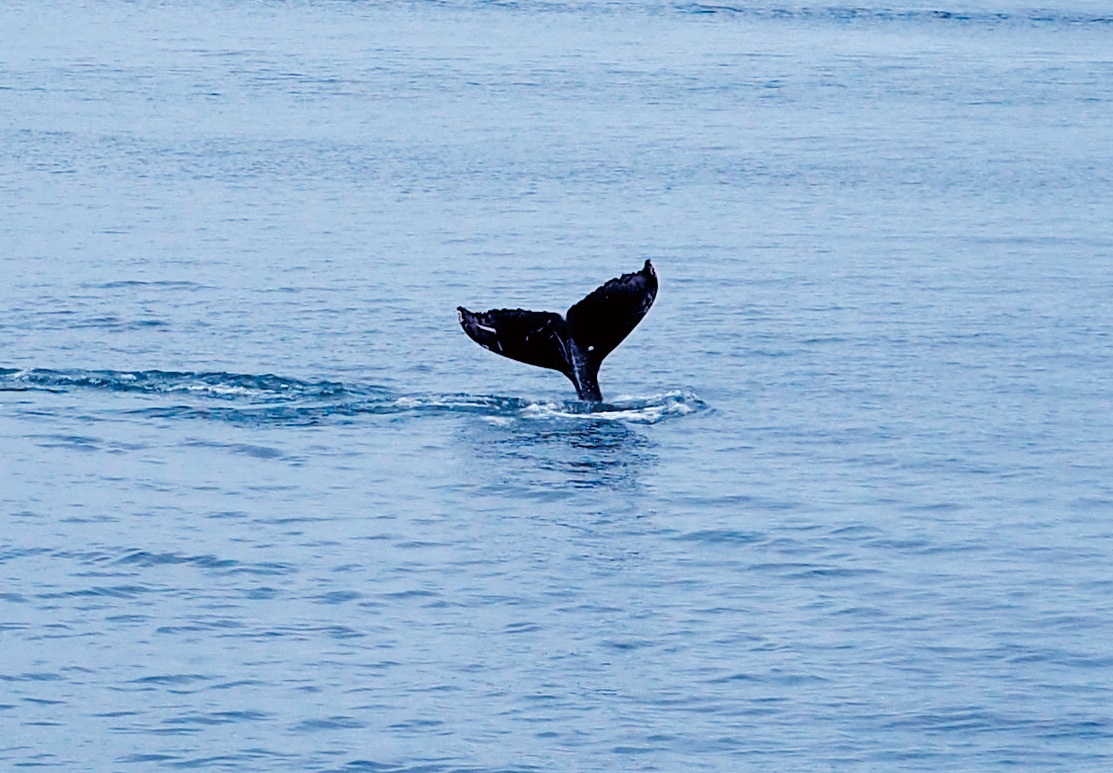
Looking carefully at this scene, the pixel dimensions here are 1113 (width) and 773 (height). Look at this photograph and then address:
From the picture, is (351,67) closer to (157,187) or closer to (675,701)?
(157,187)

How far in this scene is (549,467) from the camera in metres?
14.6

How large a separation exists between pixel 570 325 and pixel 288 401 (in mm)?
2710

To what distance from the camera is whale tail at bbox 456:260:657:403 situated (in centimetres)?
1482

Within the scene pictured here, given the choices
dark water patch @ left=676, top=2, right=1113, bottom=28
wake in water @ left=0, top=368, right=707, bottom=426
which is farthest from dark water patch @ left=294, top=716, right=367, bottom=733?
dark water patch @ left=676, top=2, right=1113, bottom=28

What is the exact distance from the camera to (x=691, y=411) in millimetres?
16672

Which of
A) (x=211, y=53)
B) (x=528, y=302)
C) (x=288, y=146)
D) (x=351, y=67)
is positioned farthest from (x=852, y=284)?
(x=211, y=53)

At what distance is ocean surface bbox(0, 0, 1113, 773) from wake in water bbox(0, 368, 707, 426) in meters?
0.06

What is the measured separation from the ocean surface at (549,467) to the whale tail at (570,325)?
0.68 meters

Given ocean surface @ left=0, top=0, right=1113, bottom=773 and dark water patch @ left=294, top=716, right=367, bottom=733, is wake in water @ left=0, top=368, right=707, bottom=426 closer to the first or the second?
ocean surface @ left=0, top=0, right=1113, bottom=773

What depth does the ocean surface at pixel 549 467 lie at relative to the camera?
10.3 meters

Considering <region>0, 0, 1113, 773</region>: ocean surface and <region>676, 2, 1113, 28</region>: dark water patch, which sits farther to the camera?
<region>676, 2, 1113, 28</region>: dark water patch

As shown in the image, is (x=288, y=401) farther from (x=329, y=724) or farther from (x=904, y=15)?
(x=904, y=15)

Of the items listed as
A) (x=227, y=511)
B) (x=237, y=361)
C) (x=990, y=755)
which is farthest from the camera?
(x=237, y=361)

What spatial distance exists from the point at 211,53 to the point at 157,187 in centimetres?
2530
